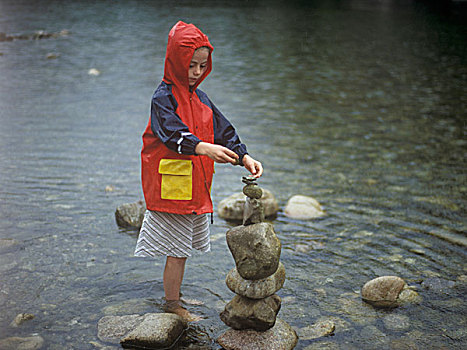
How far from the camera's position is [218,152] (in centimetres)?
332

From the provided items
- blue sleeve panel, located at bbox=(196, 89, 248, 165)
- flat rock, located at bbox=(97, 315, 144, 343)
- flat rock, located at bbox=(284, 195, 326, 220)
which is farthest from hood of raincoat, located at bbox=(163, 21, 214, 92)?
flat rock, located at bbox=(284, 195, 326, 220)

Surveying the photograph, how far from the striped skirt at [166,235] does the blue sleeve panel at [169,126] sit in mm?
564

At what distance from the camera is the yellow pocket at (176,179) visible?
3641 mm

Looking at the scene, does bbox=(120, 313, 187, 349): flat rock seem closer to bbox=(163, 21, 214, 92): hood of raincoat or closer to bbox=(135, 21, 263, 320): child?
bbox=(135, 21, 263, 320): child

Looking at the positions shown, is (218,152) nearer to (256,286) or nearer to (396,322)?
(256,286)

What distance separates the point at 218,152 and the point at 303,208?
2.74 m

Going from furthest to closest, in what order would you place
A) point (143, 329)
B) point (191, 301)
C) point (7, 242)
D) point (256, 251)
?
point (7, 242) → point (191, 301) → point (143, 329) → point (256, 251)

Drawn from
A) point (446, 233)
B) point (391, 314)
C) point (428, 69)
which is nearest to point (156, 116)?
point (391, 314)

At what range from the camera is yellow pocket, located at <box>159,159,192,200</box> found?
3.64m

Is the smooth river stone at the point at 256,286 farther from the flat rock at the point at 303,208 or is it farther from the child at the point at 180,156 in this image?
the flat rock at the point at 303,208

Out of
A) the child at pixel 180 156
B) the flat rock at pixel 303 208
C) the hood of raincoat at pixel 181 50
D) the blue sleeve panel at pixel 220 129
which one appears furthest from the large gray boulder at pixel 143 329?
the flat rock at pixel 303 208

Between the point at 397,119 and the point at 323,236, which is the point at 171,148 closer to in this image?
the point at 323,236

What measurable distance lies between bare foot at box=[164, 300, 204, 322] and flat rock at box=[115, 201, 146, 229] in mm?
1583

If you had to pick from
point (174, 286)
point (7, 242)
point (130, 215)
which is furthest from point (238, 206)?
point (7, 242)
